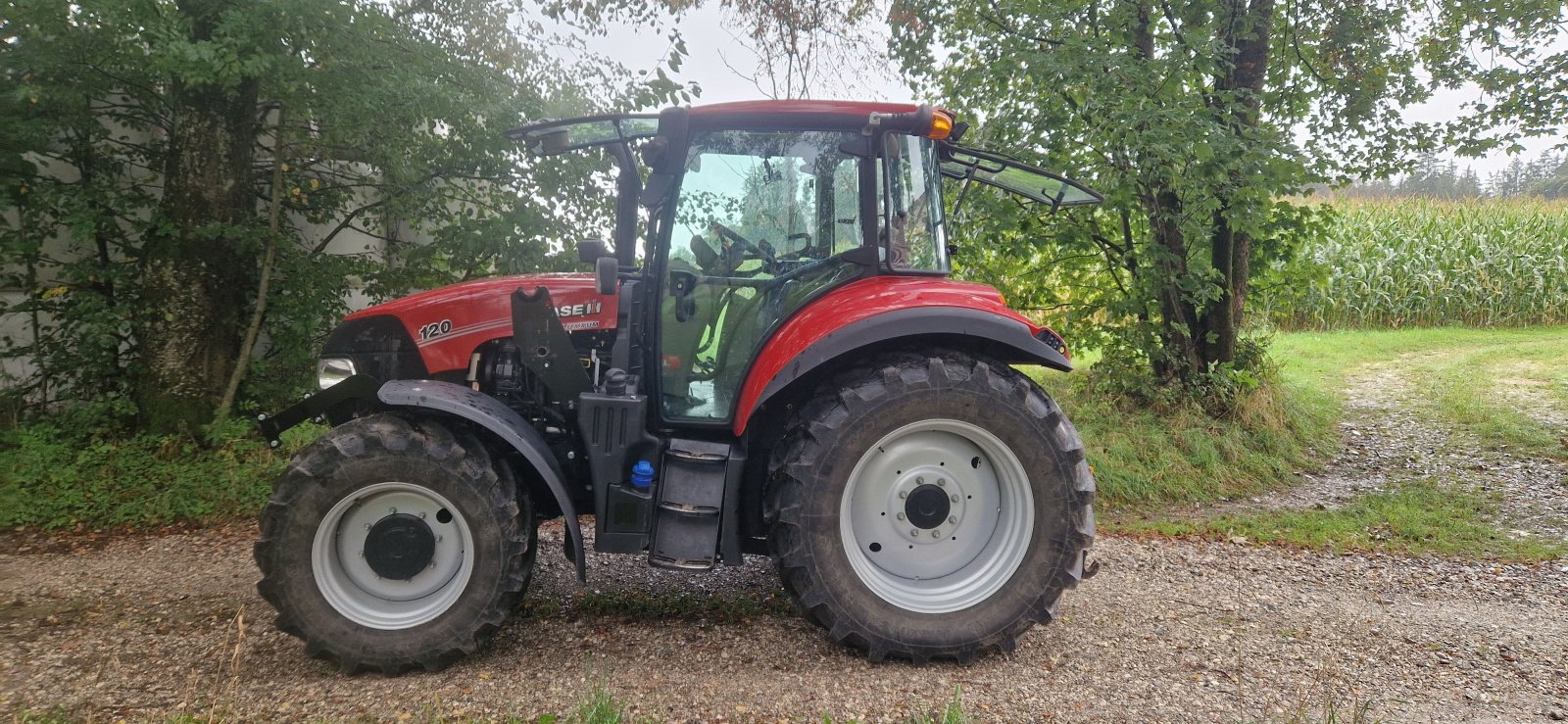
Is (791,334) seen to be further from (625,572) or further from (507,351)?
(625,572)

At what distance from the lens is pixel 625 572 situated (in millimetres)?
4219

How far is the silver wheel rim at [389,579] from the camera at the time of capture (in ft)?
10.2

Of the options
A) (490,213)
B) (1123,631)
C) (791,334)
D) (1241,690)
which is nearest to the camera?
(1241,690)

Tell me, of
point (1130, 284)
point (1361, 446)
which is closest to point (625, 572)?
point (1130, 284)

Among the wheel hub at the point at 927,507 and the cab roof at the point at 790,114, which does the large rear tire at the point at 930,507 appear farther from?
the cab roof at the point at 790,114

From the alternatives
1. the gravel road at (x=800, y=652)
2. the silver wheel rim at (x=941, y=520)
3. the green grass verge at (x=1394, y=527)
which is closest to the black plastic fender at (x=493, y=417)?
the gravel road at (x=800, y=652)

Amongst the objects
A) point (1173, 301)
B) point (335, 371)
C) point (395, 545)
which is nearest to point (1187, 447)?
point (1173, 301)

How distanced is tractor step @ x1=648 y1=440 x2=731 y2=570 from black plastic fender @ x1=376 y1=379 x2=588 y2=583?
30 cm

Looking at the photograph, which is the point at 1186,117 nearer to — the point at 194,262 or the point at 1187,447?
the point at 1187,447

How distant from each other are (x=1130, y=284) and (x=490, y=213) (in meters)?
4.85

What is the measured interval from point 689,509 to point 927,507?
88 centimetres

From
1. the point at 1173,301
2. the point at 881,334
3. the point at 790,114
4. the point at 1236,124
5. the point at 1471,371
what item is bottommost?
the point at 1471,371

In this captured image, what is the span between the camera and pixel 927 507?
334cm

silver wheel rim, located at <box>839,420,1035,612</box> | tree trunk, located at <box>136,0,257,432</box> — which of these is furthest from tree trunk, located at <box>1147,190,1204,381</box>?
tree trunk, located at <box>136,0,257,432</box>
